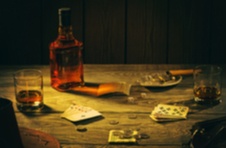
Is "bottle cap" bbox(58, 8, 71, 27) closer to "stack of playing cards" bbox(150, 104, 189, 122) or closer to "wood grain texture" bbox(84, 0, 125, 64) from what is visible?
"stack of playing cards" bbox(150, 104, 189, 122)

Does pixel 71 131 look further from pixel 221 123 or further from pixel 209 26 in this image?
pixel 209 26

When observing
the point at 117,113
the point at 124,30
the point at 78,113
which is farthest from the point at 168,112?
the point at 124,30

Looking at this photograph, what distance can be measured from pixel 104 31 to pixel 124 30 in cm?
11

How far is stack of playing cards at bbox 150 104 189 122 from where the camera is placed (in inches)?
62.1

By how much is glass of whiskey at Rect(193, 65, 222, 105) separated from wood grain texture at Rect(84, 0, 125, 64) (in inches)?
42.6

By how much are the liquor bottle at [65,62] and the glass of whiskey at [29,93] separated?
0.61ft

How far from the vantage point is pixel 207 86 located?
181 cm

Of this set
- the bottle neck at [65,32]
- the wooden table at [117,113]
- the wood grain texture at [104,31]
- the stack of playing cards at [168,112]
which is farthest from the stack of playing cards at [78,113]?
the wood grain texture at [104,31]

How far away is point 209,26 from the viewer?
2820mm

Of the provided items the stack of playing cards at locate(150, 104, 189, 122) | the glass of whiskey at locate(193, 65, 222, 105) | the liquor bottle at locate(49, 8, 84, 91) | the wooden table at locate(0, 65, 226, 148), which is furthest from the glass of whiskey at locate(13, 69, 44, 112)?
the glass of whiskey at locate(193, 65, 222, 105)

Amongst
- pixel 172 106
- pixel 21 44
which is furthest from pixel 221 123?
pixel 21 44

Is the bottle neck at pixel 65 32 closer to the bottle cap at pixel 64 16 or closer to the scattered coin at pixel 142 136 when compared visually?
the bottle cap at pixel 64 16

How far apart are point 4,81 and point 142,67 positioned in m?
0.58

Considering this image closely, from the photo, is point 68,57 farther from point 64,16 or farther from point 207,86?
point 207,86
